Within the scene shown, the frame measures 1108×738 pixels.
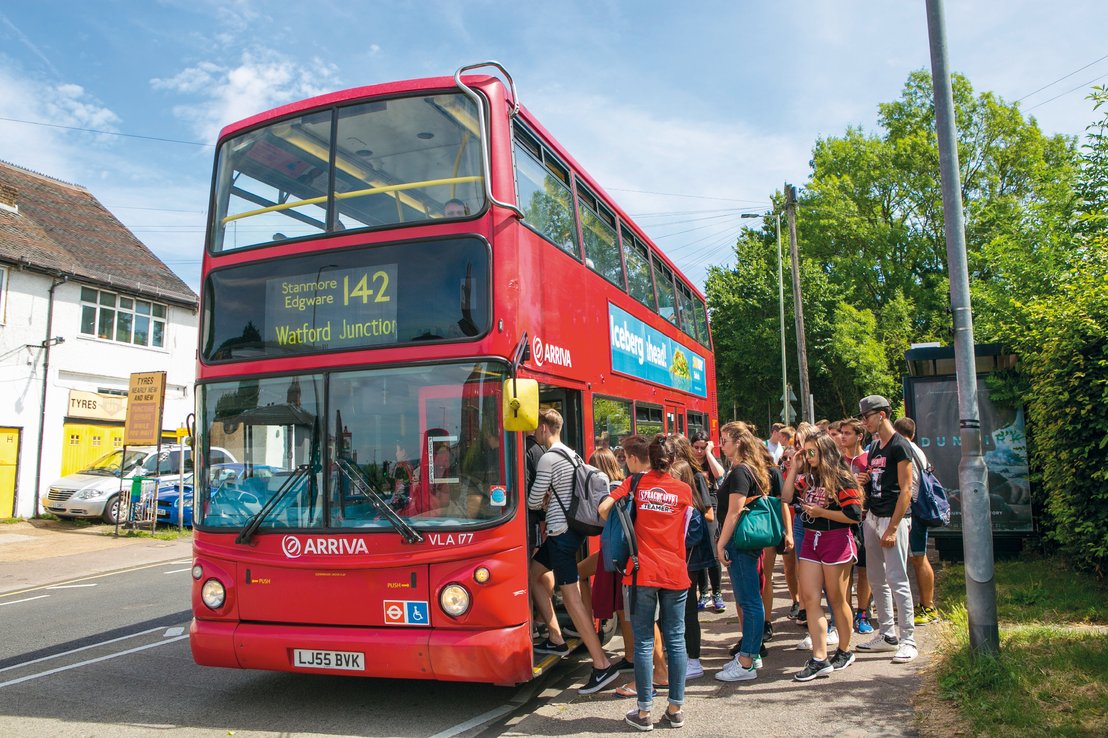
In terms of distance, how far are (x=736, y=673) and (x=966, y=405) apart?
257 centimetres

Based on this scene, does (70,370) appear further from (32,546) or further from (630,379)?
(630,379)

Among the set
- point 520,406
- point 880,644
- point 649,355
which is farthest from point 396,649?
point 649,355

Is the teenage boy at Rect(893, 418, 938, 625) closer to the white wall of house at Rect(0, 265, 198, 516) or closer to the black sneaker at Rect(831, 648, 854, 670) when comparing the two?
the black sneaker at Rect(831, 648, 854, 670)

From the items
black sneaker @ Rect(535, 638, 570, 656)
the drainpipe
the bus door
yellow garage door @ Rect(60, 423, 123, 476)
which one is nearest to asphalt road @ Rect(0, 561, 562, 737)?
black sneaker @ Rect(535, 638, 570, 656)

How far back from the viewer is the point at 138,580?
1247 centimetres

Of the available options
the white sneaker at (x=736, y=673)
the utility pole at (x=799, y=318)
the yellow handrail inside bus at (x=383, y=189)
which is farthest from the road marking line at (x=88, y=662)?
the utility pole at (x=799, y=318)

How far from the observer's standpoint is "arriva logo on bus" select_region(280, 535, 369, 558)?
5.38m

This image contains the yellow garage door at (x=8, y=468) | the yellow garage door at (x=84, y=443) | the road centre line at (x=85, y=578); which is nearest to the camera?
the road centre line at (x=85, y=578)

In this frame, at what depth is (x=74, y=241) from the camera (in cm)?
2442

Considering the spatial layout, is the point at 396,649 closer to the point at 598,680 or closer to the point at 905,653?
the point at 598,680

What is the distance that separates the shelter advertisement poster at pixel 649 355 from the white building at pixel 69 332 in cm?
1638

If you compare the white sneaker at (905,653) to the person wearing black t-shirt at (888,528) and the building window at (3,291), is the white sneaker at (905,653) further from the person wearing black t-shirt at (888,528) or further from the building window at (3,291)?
the building window at (3,291)

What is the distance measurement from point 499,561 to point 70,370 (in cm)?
2092

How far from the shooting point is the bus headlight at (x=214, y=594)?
224 inches
